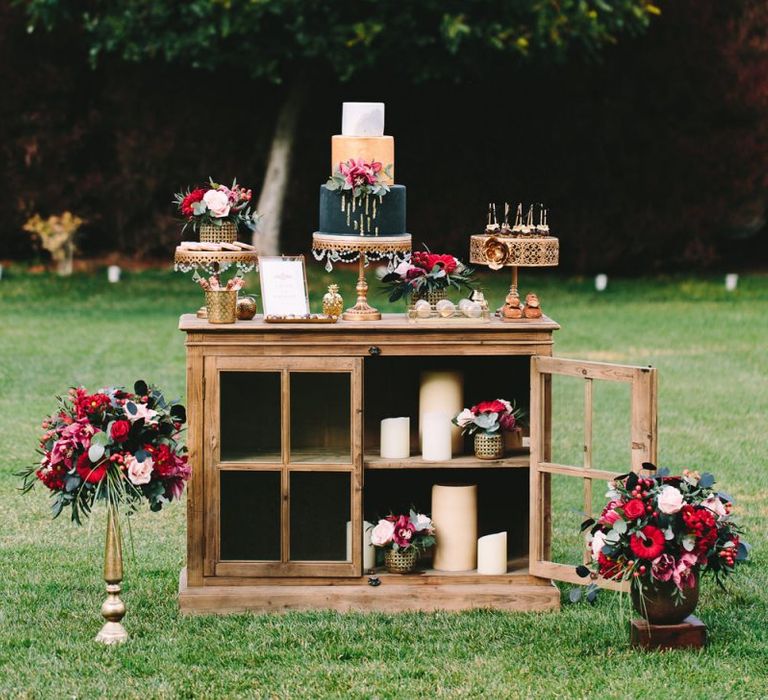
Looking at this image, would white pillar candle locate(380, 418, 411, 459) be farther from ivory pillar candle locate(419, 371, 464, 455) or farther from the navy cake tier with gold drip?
the navy cake tier with gold drip

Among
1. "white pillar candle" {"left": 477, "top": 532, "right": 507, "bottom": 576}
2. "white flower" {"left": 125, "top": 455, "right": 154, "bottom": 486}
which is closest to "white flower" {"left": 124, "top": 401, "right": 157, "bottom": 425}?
"white flower" {"left": 125, "top": 455, "right": 154, "bottom": 486}

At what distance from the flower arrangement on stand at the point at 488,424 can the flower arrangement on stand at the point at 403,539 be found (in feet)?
1.19

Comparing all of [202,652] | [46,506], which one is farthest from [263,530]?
[46,506]

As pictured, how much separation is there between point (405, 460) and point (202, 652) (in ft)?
3.91

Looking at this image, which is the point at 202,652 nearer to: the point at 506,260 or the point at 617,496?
the point at 617,496

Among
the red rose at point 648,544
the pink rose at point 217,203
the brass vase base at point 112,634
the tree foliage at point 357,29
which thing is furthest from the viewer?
the tree foliage at point 357,29

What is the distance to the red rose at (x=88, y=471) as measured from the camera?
5.44 metres

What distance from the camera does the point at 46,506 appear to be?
7777 mm

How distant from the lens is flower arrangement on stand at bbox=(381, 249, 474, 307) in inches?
241

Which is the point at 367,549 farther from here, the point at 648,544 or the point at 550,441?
the point at 648,544

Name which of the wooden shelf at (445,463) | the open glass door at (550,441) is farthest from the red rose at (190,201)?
the open glass door at (550,441)

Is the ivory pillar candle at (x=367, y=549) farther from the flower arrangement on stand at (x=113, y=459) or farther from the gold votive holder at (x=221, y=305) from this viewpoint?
the gold votive holder at (x=221, y=305)

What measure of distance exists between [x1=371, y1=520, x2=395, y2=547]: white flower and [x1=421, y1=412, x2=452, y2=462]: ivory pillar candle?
30 centimetres

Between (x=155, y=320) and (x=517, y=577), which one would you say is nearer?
(x=517, y=577)
